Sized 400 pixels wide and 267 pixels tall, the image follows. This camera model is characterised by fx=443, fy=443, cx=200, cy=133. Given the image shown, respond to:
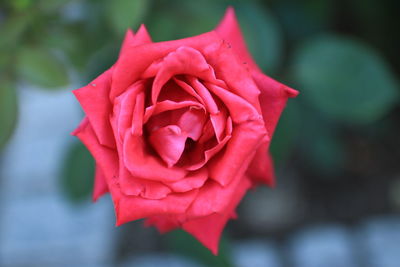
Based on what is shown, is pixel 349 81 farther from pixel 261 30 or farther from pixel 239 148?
pixel 239 148

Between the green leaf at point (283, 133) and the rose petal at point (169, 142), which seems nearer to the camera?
the rose petal at point (169, 142)

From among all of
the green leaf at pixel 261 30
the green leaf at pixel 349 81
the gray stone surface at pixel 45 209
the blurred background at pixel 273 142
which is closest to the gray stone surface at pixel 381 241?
the blurred background at pixel 273 142

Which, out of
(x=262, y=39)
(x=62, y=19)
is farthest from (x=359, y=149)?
(x=62, y=19)

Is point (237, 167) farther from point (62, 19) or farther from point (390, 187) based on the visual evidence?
point (390, 187)

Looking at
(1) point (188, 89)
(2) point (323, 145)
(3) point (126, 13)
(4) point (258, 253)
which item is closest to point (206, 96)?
(1) point (188, 89)

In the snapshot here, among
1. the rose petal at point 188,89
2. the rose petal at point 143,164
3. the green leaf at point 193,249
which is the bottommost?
the green leaf at point 193,249

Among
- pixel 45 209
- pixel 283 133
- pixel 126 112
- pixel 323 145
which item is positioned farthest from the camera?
pixel 45 209

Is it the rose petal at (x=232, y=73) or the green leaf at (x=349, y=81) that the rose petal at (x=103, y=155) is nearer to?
the rose petal at (x=232, y=73)
